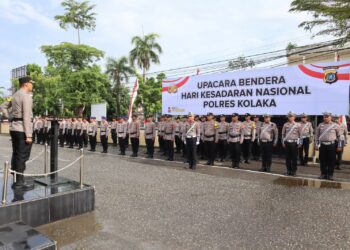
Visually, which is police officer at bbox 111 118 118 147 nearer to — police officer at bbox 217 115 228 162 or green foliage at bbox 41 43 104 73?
police officer at bbox 217 115 228 162

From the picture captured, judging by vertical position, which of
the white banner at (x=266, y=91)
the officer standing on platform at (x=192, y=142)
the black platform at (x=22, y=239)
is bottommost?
the black platform at (x=22, y=239)

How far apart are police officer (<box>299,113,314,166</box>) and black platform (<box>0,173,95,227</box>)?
23.7 ft

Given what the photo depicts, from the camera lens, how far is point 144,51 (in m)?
36.1

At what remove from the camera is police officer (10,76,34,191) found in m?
4.96

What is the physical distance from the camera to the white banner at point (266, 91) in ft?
31.9

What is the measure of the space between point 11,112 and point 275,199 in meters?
4.75

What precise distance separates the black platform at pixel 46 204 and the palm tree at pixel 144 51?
3116 centimetres

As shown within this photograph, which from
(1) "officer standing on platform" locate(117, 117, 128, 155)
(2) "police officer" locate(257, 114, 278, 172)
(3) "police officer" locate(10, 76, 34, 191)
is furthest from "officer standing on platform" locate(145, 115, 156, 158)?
(3) "police officer" locate(10, 76, 34, 191)

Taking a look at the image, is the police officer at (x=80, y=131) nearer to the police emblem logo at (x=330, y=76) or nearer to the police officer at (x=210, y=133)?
the police officer at (x=210, y=133)

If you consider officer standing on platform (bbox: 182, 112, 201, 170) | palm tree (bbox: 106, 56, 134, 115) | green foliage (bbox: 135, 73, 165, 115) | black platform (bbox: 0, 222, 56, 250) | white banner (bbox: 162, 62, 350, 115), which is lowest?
black platform (bbox: 0, 222, 56, 250)

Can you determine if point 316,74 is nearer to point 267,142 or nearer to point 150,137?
point 267,142

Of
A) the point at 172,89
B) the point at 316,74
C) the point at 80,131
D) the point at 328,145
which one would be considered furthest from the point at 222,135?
the point at 80,131

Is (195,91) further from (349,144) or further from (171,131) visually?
(349,144)

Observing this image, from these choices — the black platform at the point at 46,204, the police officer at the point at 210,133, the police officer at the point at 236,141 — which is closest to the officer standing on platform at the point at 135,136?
the police officer at the point at 210,133
